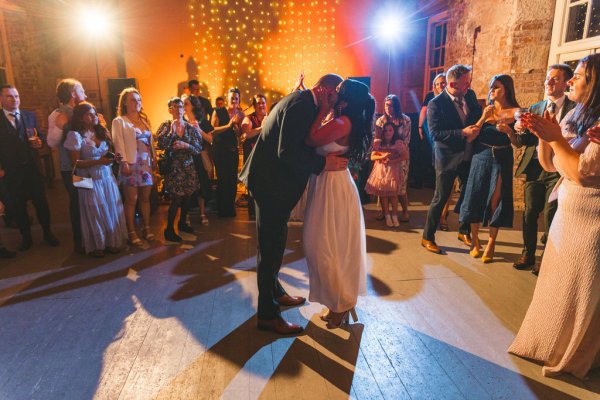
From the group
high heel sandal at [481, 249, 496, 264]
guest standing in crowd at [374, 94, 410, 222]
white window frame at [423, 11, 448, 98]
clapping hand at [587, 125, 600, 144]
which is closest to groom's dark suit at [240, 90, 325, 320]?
clapping hand at [587, 125, 600, 144]

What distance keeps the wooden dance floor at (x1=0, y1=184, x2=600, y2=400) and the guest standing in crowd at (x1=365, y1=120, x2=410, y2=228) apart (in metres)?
1.06

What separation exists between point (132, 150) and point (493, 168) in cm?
353

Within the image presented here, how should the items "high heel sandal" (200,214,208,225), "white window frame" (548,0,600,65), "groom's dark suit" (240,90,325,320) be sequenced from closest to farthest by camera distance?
"groom's dark suit" (240,90,325,320) → "white window frame" (548,0,600,65) → "high heel sandal" (200,214,208,225)

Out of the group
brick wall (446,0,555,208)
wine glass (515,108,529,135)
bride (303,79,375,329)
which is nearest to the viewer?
bride (303,79,375,329)

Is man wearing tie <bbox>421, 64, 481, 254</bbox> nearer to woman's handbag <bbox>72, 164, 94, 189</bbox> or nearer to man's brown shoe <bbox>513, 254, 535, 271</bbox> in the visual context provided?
man's brown shoe <bbox>513, 254, 535, 271</bbox>

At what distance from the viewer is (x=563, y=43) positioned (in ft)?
16.3

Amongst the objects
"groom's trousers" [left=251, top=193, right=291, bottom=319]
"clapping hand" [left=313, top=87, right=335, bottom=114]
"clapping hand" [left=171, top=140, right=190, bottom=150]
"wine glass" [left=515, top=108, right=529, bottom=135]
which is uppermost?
"clapping hand" [left=313, top=87, right=335, bottom=114]

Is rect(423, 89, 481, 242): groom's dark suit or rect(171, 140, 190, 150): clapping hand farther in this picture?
rect(171, 140, 190, 150): clapping hand

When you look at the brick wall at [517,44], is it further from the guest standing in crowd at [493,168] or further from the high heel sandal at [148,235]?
the high heel sandal at [148,235]

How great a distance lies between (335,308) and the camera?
7.91ft

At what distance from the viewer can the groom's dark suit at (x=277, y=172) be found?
2105mm

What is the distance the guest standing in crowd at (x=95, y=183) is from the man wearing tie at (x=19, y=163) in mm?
660

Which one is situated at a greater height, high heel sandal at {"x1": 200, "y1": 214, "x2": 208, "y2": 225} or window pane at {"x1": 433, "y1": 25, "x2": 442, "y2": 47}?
window pane at {"x1": 433, "y1": 25, "x2": 442, "y2": 47}

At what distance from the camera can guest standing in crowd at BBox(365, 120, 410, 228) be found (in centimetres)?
477
